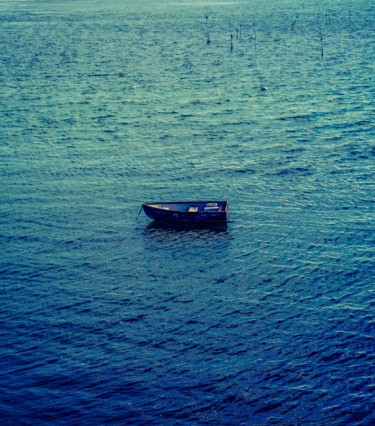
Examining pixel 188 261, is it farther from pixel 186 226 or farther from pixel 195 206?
pixel 195 206

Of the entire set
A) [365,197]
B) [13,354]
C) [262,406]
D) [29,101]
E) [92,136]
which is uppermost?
[29,101]

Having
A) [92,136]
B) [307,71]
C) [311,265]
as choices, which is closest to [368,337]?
[311,265]

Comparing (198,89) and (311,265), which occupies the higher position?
(198,89)

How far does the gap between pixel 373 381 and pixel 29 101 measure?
85207 mm

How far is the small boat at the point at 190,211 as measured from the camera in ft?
199

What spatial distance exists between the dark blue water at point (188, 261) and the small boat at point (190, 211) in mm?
1220

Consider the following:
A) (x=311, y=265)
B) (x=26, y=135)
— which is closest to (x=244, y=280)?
(x=311, y=265)

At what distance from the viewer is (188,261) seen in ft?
181

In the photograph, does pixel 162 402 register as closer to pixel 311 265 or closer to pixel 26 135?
pixel 311 265

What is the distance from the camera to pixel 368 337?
1731 inches

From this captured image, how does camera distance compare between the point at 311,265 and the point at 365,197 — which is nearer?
the point at 311,265

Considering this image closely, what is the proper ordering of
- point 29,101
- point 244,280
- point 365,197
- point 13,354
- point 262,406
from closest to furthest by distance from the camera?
1. point 262,406
2. point 13,354
3. point 244,280
4. point 365,197
5. point 29,101

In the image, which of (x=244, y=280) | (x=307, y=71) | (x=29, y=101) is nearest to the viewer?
(x=244, y=280)

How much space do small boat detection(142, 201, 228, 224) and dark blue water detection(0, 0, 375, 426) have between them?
1220mm
